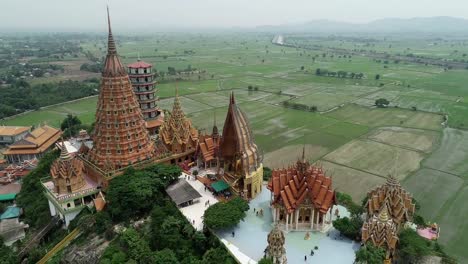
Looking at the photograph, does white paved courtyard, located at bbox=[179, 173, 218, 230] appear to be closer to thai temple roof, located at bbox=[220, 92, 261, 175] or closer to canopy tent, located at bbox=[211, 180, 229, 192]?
canopy tent, located at bbox=[211, 180, 229, 192]

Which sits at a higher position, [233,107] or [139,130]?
[233,107]

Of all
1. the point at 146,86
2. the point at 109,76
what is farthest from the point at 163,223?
the point at 146,86

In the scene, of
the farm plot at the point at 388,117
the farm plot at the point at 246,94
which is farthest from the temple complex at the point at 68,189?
the farm plot at the point at 246,94

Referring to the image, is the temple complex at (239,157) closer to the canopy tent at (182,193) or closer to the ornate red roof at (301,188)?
the ornate red roof at (301,188)

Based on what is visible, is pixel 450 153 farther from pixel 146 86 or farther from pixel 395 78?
pixel 395 78

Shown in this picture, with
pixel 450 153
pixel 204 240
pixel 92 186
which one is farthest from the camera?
pixel 450 153

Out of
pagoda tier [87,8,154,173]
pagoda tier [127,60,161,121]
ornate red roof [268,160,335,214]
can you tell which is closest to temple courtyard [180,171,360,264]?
ornate red roof [268,160,335,214]

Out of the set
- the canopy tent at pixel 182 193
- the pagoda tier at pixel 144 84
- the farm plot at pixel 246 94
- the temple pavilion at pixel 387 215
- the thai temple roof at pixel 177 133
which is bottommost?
the farm plot at pixel 246 94
